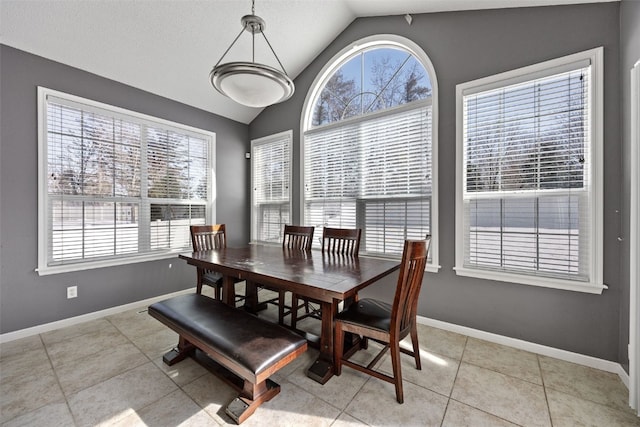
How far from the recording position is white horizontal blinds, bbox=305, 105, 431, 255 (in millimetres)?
2893

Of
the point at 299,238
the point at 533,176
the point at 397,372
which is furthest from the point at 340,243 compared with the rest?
the point at 533,176

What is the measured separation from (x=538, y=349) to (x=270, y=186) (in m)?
3.83

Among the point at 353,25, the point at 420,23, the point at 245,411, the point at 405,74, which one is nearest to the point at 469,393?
the point at 245,411

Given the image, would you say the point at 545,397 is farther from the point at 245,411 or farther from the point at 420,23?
the point at 420,23

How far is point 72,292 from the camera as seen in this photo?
285 cm

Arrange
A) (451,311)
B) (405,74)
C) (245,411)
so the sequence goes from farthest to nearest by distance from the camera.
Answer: (405,74)
(451,311)
(245,411)

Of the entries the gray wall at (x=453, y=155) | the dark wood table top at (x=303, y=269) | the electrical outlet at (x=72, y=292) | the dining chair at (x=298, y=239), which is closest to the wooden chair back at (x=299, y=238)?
the dining chair at (x=298, y=239)

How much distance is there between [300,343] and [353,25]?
3734 mm

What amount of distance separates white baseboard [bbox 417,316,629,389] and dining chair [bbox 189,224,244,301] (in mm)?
2220

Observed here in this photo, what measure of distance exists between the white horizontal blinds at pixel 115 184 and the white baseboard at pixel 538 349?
358cm

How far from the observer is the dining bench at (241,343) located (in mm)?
1405

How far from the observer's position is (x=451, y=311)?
266cm

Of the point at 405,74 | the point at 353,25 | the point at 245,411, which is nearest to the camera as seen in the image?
the point at 245,411

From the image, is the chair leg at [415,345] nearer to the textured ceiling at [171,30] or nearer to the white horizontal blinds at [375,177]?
the white horizontal blinds at [375,177]
